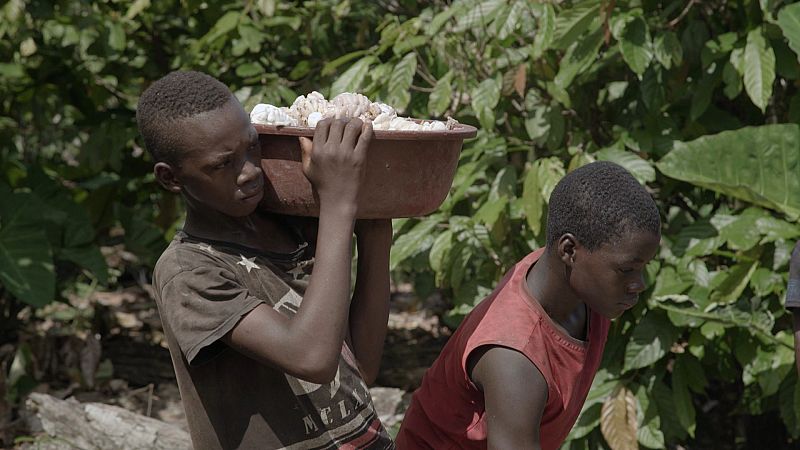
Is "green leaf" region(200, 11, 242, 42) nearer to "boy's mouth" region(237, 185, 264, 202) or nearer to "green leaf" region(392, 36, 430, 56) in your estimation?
"green leaf" region(392, 36, 430, 56)

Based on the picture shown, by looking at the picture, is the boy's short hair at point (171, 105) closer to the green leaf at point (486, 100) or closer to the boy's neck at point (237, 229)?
the boy's neck at point (237, 229)

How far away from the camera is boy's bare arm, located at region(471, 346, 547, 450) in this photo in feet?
6.31

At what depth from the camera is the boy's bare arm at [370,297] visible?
2.10 m

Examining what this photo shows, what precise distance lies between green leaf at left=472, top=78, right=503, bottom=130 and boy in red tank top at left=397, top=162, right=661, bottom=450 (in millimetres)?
1295

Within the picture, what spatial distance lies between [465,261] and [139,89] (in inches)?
101

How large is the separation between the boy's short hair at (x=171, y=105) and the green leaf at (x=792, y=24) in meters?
1.94

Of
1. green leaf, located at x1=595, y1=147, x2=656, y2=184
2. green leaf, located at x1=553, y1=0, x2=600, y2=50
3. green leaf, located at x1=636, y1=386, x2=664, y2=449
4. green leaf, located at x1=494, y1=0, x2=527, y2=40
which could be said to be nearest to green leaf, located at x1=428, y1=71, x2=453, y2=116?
green leaf, located at x1=494, y1=0, x2=527, y2=40

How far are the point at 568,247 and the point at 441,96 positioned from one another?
5.03ft

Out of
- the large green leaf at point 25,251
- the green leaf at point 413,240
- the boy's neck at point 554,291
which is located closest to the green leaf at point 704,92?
the green leaf at point 413,240

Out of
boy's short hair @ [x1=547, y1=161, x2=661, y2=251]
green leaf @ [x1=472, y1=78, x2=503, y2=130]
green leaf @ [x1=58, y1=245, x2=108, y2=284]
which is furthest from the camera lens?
green leaf @ [x1=58, y1=245, x2=108, y2=284]

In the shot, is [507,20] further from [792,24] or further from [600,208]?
[600,208]

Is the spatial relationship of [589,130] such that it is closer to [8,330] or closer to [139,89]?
[139,89]

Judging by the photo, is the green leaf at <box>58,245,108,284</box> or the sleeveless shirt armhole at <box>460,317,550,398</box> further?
→ the green leaf at <box>58,245,108,284</box>

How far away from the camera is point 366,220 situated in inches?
82.7
